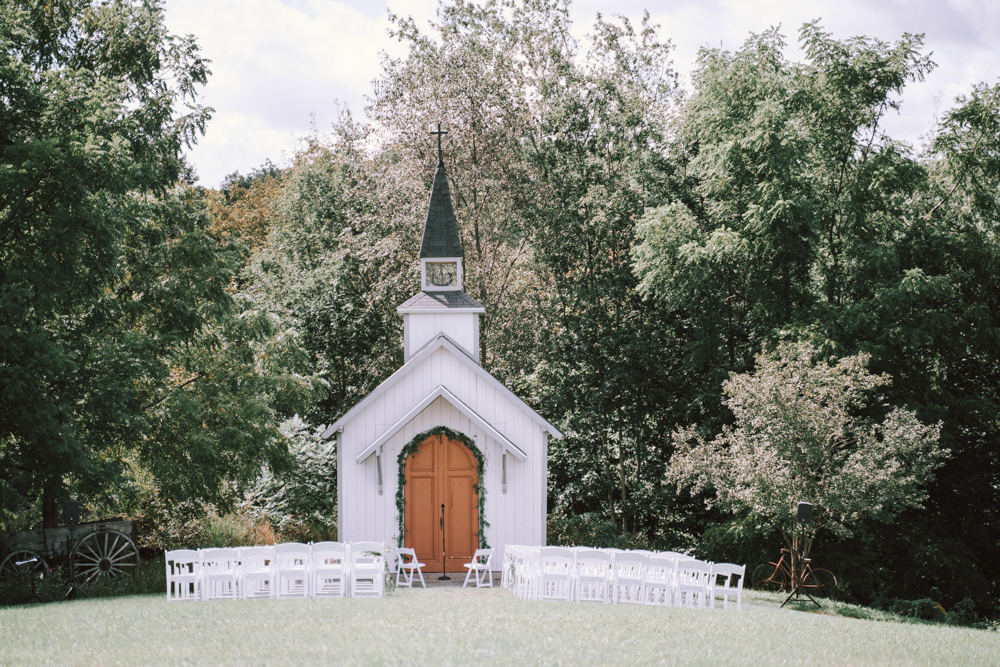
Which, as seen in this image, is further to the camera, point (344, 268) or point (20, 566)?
point (344, 268)

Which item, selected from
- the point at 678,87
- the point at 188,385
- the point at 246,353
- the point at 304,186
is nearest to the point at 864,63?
the point at 678,87

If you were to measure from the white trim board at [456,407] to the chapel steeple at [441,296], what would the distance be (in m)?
1.61

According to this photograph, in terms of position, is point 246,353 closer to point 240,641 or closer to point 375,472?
point 375,472

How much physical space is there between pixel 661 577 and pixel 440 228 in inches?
350

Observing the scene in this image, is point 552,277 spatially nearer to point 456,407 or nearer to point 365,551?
point 456,407

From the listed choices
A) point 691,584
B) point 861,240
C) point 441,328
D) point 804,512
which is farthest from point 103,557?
point 861,240

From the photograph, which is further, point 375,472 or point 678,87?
point 678,87

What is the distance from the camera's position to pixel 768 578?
17.0 m

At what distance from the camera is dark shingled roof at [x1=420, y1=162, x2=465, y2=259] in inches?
683

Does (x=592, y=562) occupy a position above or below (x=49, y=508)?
below

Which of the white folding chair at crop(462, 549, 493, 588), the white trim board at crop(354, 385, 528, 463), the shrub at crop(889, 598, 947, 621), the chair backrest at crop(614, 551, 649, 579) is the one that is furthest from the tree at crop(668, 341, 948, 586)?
the white folding chair at crop(462, 549, 493, 588)

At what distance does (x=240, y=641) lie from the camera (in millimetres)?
8508

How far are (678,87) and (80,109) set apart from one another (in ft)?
52.7

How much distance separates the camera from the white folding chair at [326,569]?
11.7 metres
